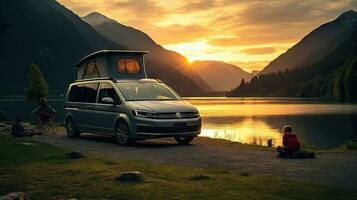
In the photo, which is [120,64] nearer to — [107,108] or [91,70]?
[91,70]

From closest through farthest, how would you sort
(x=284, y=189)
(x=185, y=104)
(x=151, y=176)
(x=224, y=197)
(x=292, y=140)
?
1. (x=224, y=197)
2. (x=284, y=189)
3. (x=151, y=176)
4. (x=292, y=140)
5. (x=185, y=104)

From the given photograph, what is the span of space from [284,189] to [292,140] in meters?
5.70

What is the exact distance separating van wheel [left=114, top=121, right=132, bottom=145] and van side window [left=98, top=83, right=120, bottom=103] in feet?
3.10

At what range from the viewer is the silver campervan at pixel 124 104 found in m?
16.9

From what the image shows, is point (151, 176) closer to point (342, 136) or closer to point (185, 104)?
point (185, 104)

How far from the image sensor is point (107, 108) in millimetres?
18547

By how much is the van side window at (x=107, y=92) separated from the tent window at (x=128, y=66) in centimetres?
150

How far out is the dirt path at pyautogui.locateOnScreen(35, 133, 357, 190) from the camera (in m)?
10.3

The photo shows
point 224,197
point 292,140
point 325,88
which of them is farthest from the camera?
point 325,88

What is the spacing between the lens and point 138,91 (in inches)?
726

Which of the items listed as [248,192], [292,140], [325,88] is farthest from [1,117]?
[325,88]

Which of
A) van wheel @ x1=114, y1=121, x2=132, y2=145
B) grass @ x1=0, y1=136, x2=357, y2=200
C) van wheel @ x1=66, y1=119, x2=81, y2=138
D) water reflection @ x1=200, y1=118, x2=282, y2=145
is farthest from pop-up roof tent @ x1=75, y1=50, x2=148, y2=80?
water reflection @ x1=200, y1=118, x2=282, y2=145

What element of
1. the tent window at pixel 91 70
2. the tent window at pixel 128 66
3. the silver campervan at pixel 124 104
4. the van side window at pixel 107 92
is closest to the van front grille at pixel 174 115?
the silver campervan at pixel 124 104

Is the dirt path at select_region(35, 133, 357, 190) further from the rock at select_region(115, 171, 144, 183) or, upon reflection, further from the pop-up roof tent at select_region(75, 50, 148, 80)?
the pop-up roof tent at select_region(75, 50, 148, 80)
